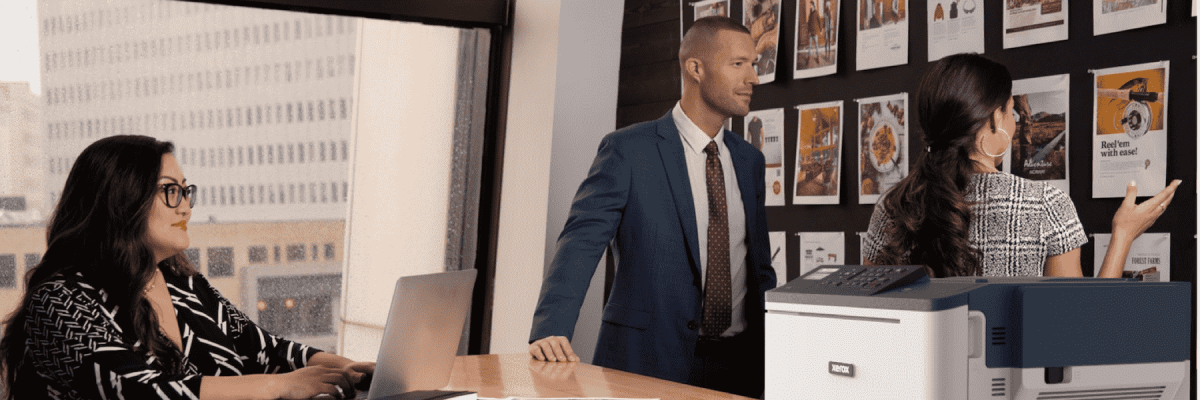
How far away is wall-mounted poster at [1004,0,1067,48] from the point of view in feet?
8.57

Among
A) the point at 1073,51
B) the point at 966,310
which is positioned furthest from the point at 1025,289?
the point at 1073,51

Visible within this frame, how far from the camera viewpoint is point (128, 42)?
3.82m

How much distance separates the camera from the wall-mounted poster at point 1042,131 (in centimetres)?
262

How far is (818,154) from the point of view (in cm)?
326

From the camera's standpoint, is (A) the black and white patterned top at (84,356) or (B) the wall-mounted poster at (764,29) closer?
(A) the black and white patterned top at (84,356)

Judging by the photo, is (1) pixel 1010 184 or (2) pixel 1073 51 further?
(2) pixel 1073 51

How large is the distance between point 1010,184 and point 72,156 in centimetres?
319

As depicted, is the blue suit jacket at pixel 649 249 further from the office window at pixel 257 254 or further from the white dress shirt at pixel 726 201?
the office window at pixel 257 254

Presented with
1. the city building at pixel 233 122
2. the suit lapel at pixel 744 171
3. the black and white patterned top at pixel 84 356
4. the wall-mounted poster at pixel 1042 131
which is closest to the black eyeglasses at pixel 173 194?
the black and white patterned top at pixel 84 356

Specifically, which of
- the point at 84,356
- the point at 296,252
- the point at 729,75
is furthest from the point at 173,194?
the point at 296,252

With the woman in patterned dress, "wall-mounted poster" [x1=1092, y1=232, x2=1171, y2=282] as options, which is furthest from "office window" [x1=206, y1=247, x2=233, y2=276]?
"wall-mounted poster" [x1=1092, y1=232, x2=1171, y2=282]

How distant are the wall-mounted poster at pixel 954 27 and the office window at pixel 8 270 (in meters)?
3.20

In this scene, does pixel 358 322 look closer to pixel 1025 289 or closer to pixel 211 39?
pixel 211 39

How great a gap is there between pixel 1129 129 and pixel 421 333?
1.75 metres
